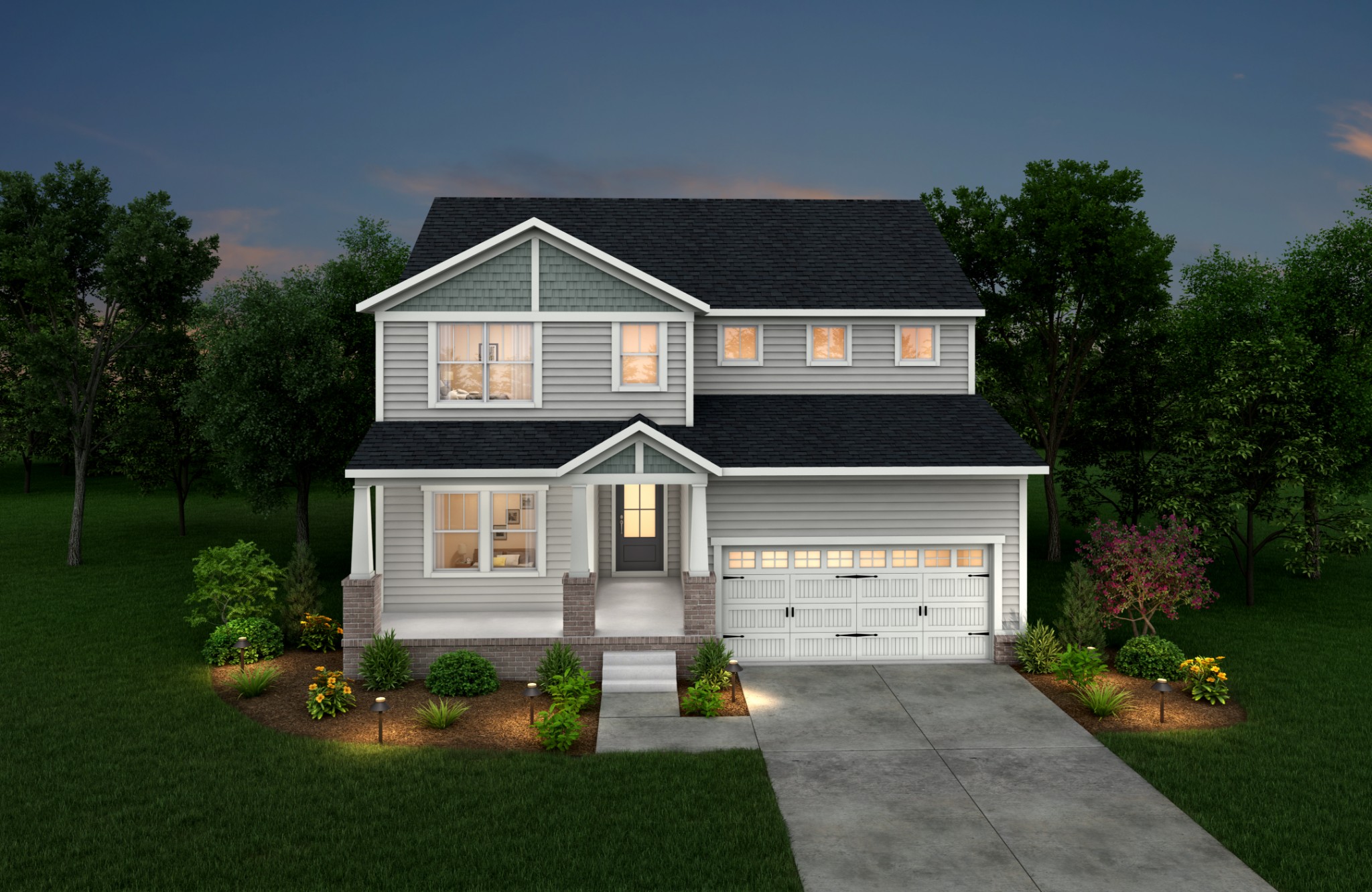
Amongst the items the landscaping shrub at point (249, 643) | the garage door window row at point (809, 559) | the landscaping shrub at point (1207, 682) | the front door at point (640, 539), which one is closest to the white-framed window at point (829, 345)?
the garage door window row at point (809, 559)

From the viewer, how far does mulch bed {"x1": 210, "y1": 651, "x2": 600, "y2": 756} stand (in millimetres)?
13250

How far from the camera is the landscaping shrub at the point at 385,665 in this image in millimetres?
15531

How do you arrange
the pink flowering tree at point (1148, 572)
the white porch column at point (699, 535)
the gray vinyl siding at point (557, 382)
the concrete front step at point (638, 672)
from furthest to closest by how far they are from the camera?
the gray vinyl siding at point (557, 382)
the pink flowering tree at point (1148, 572)
the white porch column at point (699, 535)
the concrete front step at point (638, 672)

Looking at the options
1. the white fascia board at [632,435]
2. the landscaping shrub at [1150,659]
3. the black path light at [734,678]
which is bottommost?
the black path light at [734,678]

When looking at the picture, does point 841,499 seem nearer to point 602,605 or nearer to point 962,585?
point 962,585

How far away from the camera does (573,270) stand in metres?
18.1

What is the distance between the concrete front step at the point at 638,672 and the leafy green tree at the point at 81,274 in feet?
65.4

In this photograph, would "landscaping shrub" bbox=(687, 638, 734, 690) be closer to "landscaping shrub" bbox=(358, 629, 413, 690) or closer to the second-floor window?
"landscaping shrub" bbox=(358, 629, 413, 690)

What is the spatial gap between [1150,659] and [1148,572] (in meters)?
1.71

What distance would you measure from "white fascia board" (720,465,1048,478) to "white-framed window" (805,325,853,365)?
3705 millimetres

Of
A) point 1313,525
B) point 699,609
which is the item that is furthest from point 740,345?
point 1313,525

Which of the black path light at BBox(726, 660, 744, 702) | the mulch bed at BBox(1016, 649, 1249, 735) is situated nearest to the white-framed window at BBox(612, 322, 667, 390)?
the black path light at BBox(726, 660, 744, 702)

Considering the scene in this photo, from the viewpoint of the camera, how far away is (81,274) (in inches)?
1108

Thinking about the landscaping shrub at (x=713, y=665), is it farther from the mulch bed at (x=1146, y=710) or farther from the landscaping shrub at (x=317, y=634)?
the landscaping shrub at (x=317, y=634)
